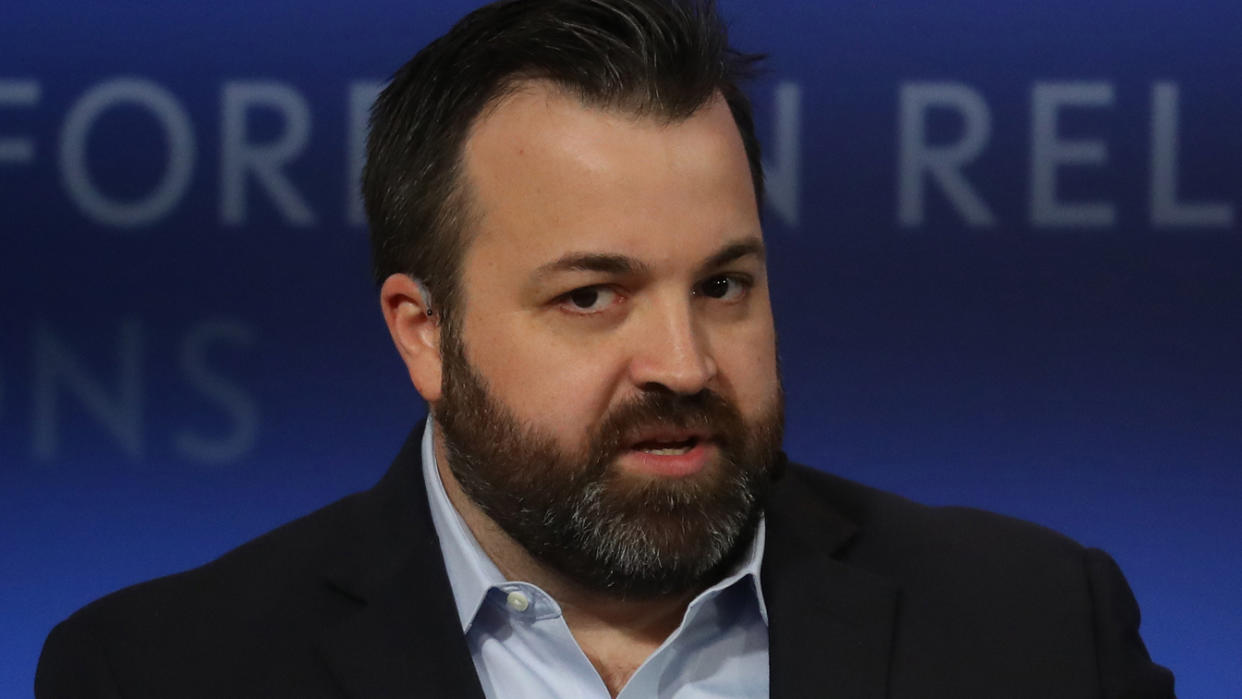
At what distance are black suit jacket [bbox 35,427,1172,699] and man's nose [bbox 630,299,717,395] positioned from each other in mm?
346

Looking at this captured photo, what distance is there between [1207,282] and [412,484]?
139 centimetres

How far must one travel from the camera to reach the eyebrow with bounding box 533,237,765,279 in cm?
193

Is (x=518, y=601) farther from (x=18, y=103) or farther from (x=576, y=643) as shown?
(x=18, y=103)

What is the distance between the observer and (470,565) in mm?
2096

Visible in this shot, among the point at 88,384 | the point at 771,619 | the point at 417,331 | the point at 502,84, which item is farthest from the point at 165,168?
the point at 771,619

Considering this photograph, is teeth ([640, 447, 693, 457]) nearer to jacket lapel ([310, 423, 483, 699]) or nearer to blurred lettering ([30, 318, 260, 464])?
jacket lapel ([310, 423, 483, 699])

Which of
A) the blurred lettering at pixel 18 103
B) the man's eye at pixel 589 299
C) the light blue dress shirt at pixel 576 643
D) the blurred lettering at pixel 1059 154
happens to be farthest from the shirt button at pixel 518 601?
the blurred lettering at pixel 18 103

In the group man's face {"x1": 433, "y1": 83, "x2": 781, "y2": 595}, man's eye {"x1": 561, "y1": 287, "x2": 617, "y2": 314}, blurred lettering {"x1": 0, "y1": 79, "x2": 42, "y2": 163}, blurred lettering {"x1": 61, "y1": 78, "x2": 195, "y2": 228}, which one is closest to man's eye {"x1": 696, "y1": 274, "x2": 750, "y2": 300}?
man's face {"x1": 433, "y1": 83, "x2": 781, "y2": 595}

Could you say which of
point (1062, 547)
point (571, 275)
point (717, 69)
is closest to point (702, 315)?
point (571, 275)

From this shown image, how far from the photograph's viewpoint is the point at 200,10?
286cm

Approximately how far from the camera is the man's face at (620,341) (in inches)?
76.4

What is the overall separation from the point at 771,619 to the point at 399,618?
0.46 m

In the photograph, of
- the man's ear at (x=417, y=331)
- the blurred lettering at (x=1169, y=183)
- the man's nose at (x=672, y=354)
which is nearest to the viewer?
the man's nose at (x=672, y=354)

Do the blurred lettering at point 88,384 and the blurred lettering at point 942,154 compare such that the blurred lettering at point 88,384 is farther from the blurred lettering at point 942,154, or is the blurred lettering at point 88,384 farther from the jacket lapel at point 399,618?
the blurred lettering at point 942,154
